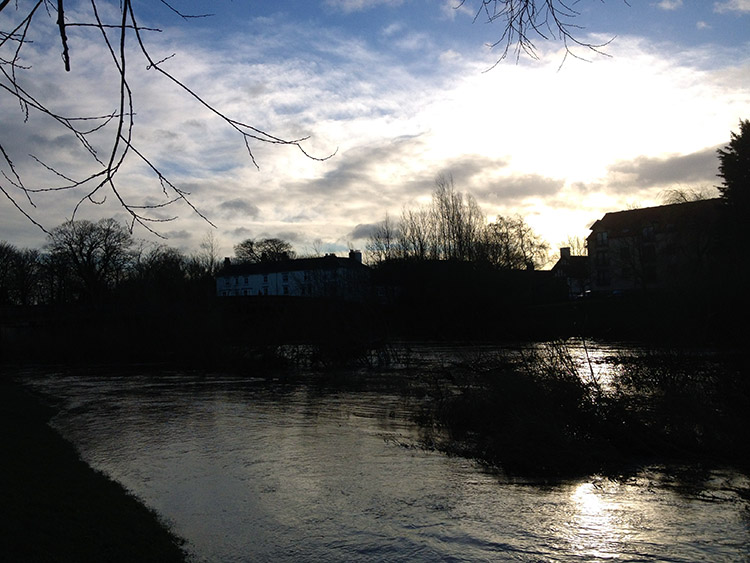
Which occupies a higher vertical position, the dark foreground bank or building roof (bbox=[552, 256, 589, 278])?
building roof (bbox=[552, 256, 589, 278])

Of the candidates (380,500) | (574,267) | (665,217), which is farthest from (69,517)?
(574,267)

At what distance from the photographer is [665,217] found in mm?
68625

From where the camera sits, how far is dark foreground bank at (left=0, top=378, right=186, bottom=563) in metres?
7.89

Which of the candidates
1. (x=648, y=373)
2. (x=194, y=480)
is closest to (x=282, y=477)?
(x=194, y=480)

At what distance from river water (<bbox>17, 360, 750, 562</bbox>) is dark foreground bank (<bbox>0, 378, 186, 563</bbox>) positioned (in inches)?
23.9

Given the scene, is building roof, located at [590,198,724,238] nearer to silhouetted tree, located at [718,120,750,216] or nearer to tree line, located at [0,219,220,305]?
silhouetted tree, located at [718,120,750,216]

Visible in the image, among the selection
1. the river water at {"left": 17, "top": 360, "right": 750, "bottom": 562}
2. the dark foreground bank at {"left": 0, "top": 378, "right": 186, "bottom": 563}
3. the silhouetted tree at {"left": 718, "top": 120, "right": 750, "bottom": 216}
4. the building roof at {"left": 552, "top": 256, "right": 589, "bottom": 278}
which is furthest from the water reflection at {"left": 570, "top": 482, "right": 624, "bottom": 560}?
the building roof at {"left": 552, "top": 256, "right": 589, "bottom": 278}

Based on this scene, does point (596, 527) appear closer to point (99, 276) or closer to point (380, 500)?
point (380, 500)

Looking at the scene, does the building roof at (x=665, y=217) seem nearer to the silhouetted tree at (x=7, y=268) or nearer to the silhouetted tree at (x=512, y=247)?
the silhouetted tree at (x=512, y=247)

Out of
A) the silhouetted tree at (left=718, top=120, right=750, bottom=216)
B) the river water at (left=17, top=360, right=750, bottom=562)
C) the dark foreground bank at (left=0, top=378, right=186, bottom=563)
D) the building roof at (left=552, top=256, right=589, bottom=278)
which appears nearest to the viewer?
the dark foreground bank at (left=0, top=378, right=186, bottom=563)

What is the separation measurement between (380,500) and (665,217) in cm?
6501

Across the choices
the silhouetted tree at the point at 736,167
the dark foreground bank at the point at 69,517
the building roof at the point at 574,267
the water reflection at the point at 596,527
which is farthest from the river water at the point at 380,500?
the building roof at the point at 574,267

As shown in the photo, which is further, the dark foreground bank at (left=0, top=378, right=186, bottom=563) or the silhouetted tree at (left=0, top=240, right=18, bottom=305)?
the silhouetted tree at (left=0, top=240, right=18, bottom=305)

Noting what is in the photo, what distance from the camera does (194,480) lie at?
1359 cm
